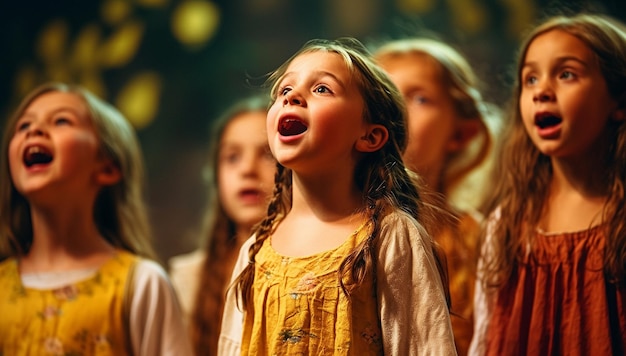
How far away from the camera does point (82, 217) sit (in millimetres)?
1967

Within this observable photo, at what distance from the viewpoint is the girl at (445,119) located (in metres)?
2.12

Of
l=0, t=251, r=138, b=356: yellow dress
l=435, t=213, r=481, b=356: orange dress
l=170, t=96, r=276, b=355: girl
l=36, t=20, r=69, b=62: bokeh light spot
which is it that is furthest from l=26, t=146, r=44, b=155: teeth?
l=36, t=20, r=69, b=62: bokeh light spot

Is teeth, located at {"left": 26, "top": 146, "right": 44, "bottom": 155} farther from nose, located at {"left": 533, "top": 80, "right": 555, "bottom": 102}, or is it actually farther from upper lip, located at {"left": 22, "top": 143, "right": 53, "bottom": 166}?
nose, located at {"left": 533, "top": 80, "right": 555, "bottom": 102}

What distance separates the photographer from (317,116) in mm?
1395

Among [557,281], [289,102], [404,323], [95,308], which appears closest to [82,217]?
[95,308]

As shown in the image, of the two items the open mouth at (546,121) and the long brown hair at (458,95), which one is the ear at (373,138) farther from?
the long brown hair at (458,95)

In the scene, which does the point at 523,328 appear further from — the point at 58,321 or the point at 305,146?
the point at 58,321

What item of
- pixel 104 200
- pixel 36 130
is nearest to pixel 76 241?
pixel 104 200

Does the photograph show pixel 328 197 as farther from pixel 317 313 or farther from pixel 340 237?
pixel 317 313

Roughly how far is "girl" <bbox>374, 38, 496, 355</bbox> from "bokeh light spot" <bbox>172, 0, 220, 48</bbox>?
0.86 m

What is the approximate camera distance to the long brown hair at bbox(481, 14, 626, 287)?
→ 157 cm

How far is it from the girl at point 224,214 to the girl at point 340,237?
79 cm

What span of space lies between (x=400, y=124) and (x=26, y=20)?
2036 millimetres

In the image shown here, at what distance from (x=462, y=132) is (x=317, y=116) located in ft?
3.07
